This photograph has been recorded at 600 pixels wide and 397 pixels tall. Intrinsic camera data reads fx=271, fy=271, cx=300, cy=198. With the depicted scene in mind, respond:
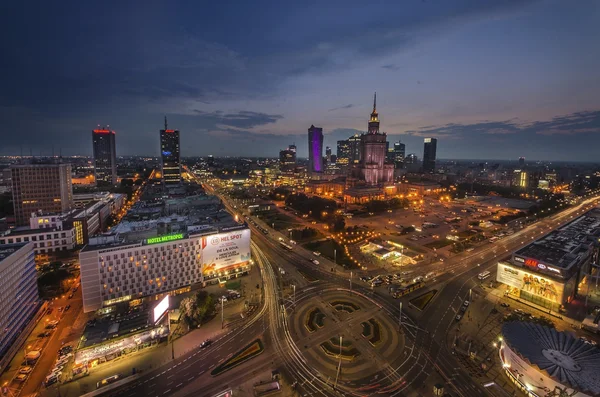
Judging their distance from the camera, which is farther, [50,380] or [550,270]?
[550,270]

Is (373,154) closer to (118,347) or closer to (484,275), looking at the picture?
(484,275)

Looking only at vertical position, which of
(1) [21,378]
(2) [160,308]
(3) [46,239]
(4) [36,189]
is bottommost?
(1) [21,378]

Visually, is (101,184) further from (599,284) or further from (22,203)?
(599,284)

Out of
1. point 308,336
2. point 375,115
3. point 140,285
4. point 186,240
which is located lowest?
point 308,336

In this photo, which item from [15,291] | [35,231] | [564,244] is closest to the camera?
[15,291]

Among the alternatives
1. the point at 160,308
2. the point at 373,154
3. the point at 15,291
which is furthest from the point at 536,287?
the point at 373,154

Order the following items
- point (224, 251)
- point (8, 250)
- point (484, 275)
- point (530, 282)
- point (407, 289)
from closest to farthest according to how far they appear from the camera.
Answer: point (8, 250), point (530, 282), point (407, 289), point (224, 251), point (484, 275)

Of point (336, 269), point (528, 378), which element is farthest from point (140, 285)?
point (528, 378)
